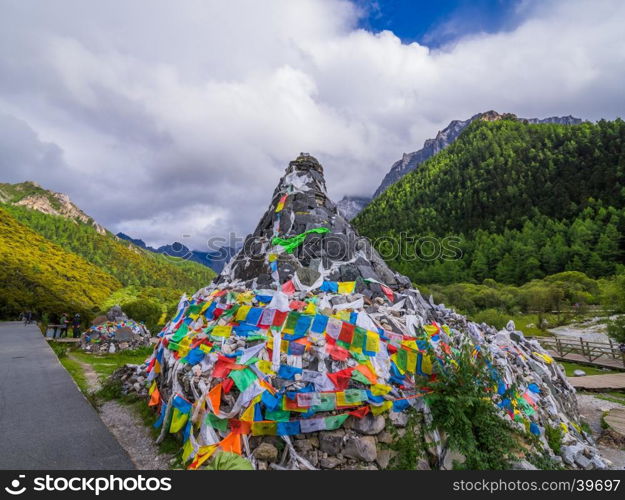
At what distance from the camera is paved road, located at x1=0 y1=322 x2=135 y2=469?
500cm

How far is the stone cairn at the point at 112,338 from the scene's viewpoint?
1906 cm

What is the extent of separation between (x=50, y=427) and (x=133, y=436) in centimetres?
152

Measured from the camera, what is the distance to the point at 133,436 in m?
6.48

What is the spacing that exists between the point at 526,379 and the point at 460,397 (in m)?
3.89

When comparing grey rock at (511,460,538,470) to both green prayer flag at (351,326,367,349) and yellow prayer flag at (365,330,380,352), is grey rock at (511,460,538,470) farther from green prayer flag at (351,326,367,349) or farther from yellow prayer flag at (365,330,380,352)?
green prayer flag at (351,326,367,349)

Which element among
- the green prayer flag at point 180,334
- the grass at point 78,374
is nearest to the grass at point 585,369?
the green prayer flag at point 180,334

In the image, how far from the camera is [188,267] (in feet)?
557

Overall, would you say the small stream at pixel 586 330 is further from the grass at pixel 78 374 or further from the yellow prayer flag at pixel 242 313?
the grass at pixel 78 374

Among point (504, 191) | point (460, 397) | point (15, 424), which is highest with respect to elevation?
point (504, 191)

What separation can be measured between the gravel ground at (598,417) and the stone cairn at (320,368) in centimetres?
64

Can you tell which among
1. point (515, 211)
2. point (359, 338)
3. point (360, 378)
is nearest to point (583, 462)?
point (360, 378)

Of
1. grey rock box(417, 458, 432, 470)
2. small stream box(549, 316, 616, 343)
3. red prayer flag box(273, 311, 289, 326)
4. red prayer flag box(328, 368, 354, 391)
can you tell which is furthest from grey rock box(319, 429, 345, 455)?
small stream box(549, 316, 616, 343)

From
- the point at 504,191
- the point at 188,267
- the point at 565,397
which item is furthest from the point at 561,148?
the point at 188,267
